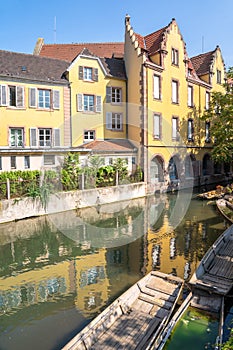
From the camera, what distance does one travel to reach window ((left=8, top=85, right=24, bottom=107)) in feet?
81.9

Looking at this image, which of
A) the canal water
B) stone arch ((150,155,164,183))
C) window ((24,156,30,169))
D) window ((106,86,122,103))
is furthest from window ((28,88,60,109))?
stone arch ((150,155,164,183))

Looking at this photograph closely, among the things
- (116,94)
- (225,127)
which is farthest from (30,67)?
(225,127)

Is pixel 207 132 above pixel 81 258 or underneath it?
above

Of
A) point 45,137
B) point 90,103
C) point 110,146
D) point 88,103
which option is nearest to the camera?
point 45,137

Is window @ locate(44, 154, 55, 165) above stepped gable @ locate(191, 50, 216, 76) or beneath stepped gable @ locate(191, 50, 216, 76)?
beneath

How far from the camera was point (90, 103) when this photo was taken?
29.3 meters

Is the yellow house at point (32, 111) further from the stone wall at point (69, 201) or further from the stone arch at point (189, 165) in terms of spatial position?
the stone arch at point (189, 165)

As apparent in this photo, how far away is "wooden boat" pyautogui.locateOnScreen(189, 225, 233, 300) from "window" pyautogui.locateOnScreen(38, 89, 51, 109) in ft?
66.3

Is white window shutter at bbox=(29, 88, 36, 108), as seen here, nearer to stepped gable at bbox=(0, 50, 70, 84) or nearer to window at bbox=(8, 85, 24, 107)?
window at bbox=(8, 85, 24, 107)

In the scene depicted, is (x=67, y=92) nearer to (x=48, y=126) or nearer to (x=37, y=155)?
(x=48, y=126)

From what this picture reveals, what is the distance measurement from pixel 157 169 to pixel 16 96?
15.7 metres

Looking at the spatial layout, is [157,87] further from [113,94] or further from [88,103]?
[88,103]

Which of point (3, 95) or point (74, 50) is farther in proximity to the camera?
point (74, 50)

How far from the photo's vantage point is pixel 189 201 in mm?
26375
